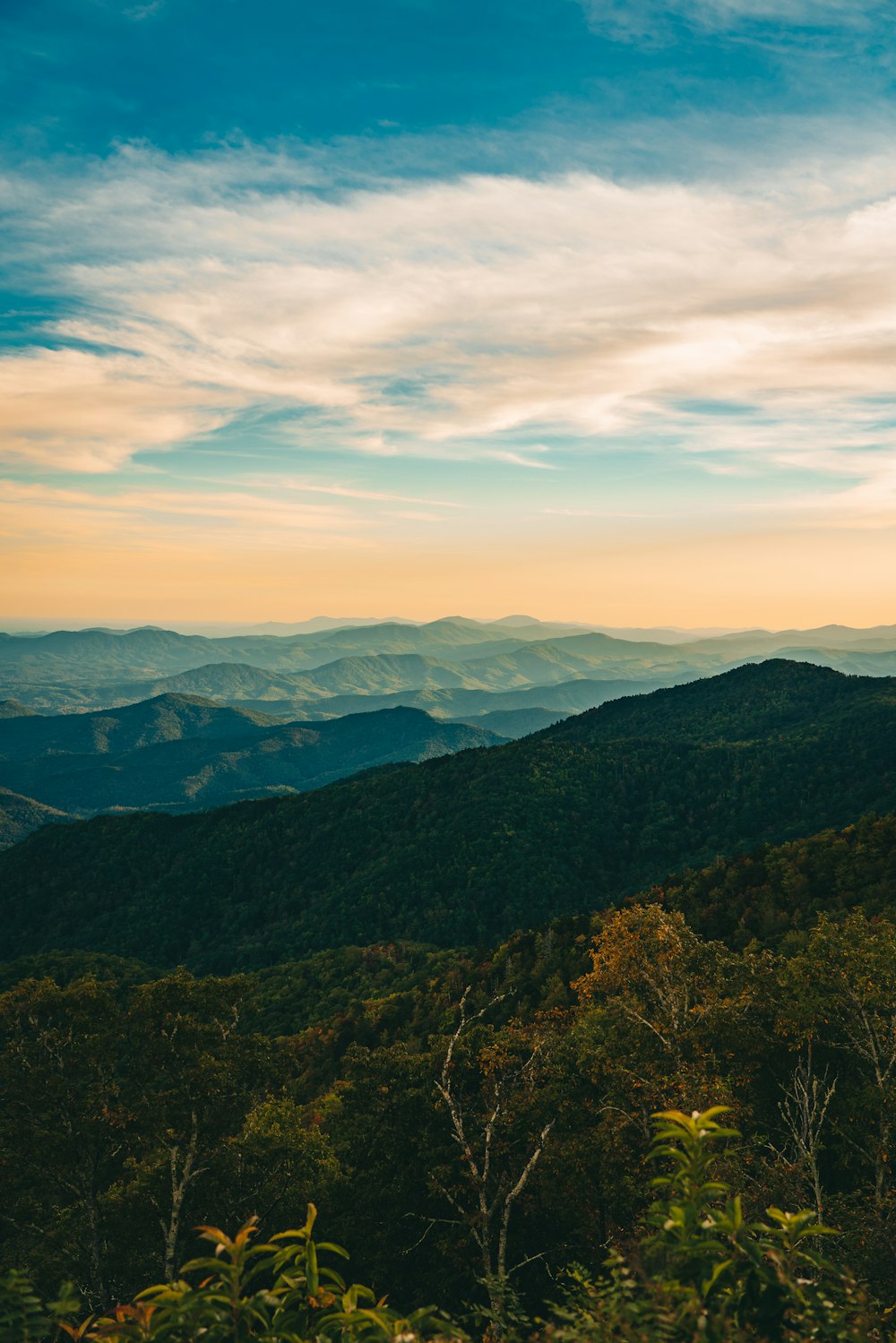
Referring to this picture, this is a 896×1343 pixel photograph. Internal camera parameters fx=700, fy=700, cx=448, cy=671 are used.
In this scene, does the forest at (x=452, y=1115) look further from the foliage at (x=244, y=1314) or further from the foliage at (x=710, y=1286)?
the foliage at (x=244, y=1314)

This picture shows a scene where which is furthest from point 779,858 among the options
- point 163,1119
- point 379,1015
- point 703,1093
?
point 163,1119

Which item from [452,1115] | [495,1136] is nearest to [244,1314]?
[452,1115]

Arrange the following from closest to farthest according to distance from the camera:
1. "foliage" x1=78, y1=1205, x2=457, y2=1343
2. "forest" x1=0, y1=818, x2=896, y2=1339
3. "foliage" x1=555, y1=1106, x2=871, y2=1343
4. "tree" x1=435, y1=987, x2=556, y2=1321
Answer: "foliage" x1=78, y1=1205, x2=457, y2=1343, "foliage" x1=555, y1=1106, x2=871, y2=1343, "forest" x1=0, y1=818, x2=896, y2=1339, "tree" x1=435, y1=987, x2=556, y2=1321

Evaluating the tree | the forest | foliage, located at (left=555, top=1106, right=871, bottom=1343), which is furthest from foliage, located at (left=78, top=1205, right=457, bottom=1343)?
the tree

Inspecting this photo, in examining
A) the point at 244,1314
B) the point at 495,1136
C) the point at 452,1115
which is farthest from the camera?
the point at 495,1136

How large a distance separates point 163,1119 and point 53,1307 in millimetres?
24705

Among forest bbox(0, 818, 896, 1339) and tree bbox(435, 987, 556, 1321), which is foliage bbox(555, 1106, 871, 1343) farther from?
tree bbox(435, 987, 556, 1321)

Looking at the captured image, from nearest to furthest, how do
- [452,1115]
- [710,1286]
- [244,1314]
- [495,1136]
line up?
[710,1286] → [244,1314] → [452,1115] → [495,1136]

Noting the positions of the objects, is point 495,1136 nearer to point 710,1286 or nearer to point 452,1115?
point 452,1115

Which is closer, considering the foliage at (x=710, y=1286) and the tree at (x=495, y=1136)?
the foliage at (x=710, y=1286)

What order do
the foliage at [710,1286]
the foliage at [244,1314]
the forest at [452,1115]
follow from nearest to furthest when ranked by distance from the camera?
1. the foliage at [244,1314]
2. the foliage at [710,1286]
3. the forest at [452,1115]

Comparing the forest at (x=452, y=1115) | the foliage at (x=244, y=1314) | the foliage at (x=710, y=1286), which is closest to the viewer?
the foliage at (x=244, y=1314)

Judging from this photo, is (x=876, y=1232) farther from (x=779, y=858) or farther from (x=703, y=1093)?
(x=779, y=858)

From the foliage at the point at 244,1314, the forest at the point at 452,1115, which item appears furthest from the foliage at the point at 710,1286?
the forest at the point at 452,1115
